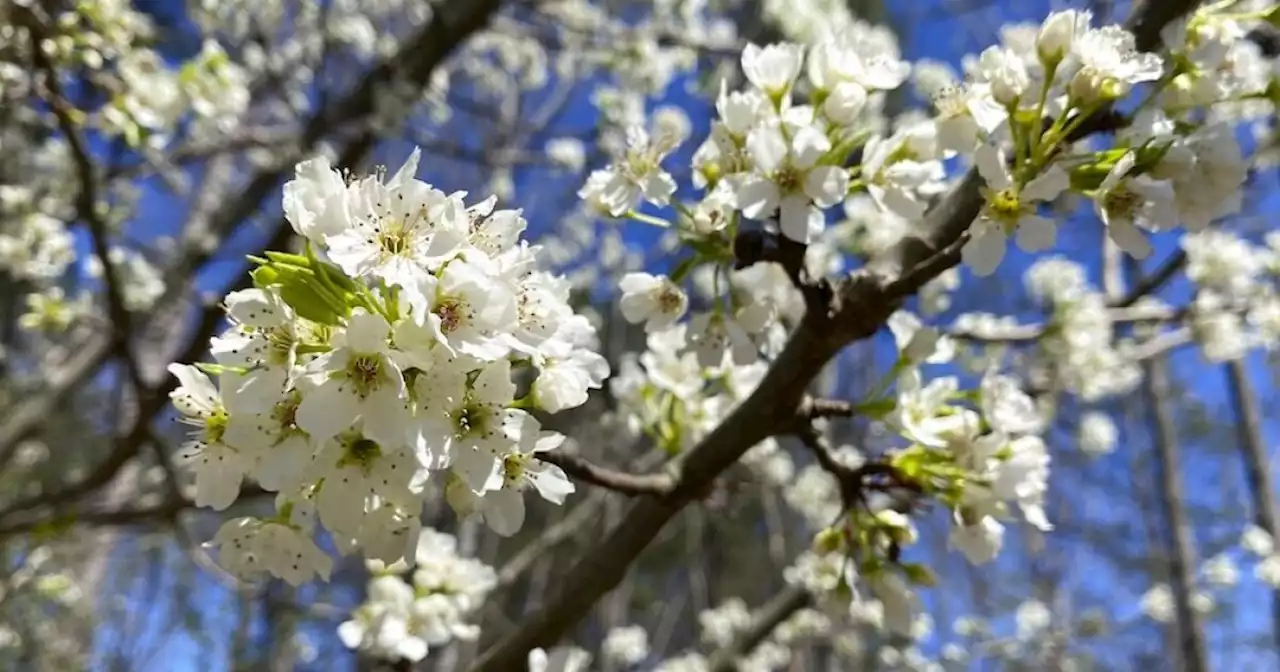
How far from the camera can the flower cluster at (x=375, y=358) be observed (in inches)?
30.0

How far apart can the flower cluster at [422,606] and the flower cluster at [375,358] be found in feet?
1.85

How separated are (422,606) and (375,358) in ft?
2.60

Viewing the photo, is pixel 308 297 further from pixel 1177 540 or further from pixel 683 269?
pixel 1177 540

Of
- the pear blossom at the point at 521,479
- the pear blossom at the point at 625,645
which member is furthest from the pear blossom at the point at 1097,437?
the pear blossom at the point at 521,479

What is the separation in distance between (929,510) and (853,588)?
0.16m

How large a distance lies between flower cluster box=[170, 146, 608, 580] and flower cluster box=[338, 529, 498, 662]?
1.85 feet

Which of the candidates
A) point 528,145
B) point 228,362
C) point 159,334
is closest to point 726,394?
point 228,362

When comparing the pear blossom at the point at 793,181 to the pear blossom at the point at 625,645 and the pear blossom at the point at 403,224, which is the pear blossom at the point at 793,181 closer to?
the pear blossom at the point at 403,224

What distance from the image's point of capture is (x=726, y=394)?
1486 mm

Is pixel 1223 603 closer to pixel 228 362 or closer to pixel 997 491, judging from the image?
pixel 997 491

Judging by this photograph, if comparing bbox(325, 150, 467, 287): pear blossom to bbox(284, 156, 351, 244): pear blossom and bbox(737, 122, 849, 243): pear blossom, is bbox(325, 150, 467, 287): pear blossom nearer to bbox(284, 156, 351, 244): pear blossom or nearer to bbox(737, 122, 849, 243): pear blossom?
bbox(284, 156, 351, 244): pear blossom

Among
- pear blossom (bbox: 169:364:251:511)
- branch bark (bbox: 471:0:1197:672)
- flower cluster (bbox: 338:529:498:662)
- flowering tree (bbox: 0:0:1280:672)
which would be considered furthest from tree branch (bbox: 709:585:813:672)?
pear blossom (bbox: 169:364:251:511)

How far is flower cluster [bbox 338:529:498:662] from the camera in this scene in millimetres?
1406

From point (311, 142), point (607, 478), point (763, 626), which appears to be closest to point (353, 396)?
point (607, 478)
